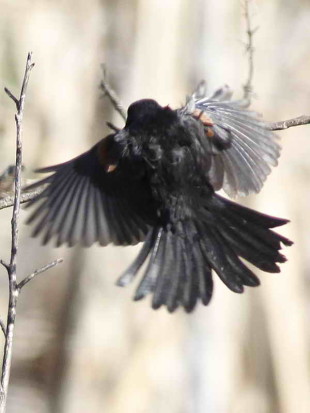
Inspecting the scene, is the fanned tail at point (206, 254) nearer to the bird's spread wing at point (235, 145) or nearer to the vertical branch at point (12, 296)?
the bird's spread wing at point (235, 145)

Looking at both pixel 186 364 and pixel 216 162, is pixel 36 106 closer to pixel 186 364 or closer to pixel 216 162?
pixel 186 364

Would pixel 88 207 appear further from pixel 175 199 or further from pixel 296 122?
pixel 296 122

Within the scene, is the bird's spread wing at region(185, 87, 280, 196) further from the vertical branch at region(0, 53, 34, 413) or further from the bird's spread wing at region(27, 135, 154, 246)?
the vertical branch at region(0, 53, 34, 413)

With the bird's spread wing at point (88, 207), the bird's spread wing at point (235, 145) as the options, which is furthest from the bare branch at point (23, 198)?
the bird's spread wing at point (235, 145)

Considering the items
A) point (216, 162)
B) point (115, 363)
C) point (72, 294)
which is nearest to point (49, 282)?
point (72, 294)

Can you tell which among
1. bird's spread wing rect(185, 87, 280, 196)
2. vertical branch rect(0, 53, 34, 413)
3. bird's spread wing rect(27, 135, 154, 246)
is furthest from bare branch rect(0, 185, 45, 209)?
vertical branch rect(0, 53, 34, 413)

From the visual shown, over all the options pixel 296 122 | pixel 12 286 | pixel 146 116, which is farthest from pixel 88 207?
pixel 12 286
